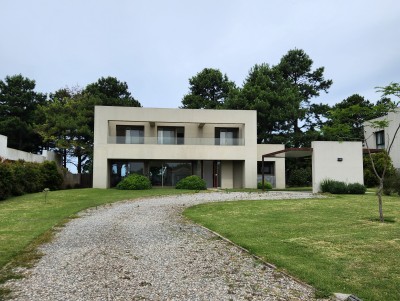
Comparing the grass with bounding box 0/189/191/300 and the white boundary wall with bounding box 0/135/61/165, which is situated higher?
the white boundary wall with bounding box 0/135/61/165

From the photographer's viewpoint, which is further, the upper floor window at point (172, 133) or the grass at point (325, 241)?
the upper floor window at point (172, 133)

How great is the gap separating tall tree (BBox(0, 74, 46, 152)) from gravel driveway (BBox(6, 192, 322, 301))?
35.1 metres

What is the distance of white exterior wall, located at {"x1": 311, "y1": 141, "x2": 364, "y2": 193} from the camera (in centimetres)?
2338

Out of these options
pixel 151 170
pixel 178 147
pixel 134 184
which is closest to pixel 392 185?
pixel 178 147

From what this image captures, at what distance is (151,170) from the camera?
30.4 m

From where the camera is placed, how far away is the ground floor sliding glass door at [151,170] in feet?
99.2

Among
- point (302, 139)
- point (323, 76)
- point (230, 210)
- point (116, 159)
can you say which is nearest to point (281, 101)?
point (302, 139)

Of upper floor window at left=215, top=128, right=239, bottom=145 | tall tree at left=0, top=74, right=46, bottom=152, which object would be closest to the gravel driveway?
upper floor window at left=215, top=128, right=239, bottom=145

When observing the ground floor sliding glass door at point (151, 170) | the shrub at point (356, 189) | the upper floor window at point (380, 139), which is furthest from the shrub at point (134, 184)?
the upper floor window at point (380, 139)

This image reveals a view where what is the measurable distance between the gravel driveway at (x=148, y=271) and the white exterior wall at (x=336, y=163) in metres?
15.6

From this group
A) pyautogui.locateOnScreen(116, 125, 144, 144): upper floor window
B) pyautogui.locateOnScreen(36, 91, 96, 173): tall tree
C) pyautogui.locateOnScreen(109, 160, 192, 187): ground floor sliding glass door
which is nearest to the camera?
pyautogui.locateOnScreen(109, 160, 192, 187): ground floor sliding glass door

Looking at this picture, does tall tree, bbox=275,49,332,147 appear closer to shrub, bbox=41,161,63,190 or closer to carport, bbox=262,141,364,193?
carport, bbox=262,141,364,193

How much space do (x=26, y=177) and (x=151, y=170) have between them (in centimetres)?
1066

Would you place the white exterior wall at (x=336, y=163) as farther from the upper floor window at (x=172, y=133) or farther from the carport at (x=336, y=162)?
the upper floor window at (x=172, y=133)
